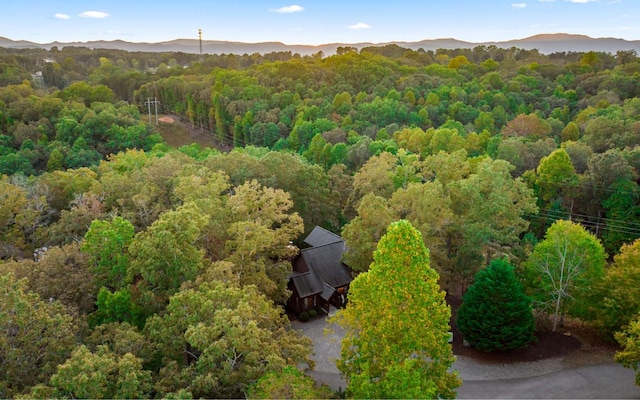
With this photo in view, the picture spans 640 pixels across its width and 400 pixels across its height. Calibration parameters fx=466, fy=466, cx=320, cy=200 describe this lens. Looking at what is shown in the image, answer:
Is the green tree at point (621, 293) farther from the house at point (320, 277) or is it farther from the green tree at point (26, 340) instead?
the green tree at point (26, 340)

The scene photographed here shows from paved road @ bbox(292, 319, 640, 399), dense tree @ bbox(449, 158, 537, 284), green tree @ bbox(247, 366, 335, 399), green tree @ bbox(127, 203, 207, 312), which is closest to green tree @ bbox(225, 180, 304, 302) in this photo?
green tree @ bbox(127, 203, 207, 312)

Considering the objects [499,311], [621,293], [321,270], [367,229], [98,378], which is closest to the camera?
[98,378]

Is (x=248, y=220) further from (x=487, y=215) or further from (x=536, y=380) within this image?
(x=536, y=380)

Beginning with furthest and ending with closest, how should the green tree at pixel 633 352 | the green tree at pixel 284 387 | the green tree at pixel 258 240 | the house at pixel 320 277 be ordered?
1. the house at pixel 320 277
2. the green tree at pixel 258 240
3. the green tree at pixel 633 352
4. the green tree at pixel 284 387

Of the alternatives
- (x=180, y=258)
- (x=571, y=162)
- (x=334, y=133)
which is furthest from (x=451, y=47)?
(x=180, y=258)

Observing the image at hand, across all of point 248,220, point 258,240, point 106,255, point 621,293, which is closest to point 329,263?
point 248,220

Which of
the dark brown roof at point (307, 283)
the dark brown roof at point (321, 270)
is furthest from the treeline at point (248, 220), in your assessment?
the dark brown roof at point (321, 270)
